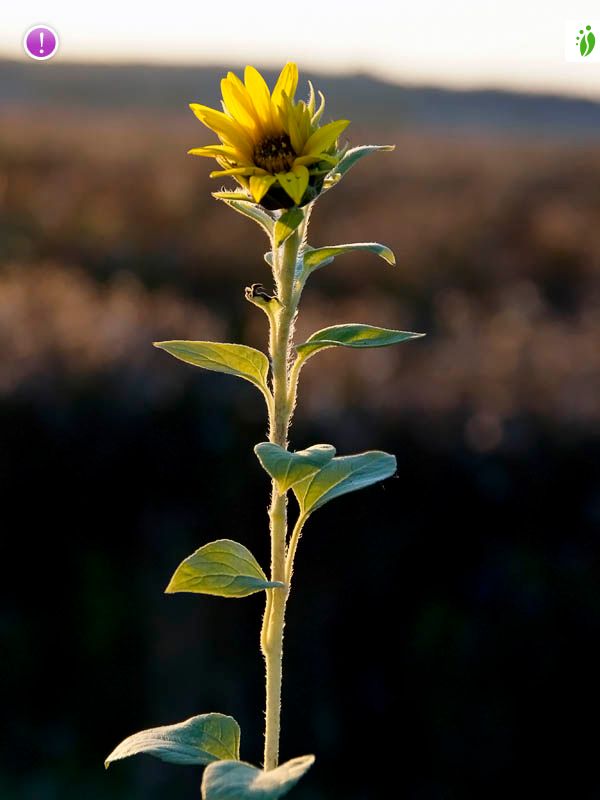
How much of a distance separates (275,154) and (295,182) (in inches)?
2.2

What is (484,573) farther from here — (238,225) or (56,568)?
(238,225)

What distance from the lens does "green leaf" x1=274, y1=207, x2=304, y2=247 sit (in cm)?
84

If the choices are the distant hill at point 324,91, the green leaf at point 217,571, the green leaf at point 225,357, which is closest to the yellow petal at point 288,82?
the green leaf at point 225,357

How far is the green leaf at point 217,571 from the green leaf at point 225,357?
0.14 meters

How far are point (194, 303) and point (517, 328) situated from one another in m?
1.67

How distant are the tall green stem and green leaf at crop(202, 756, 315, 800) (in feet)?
0.26

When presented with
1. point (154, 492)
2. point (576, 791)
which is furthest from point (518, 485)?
point (154, 492)

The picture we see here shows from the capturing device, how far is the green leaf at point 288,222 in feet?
2.74

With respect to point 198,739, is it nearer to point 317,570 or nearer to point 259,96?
point 259,96

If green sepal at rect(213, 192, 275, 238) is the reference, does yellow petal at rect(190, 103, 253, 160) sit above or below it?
above

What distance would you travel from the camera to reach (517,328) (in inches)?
195

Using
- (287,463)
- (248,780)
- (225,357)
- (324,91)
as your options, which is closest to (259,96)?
(225,357)

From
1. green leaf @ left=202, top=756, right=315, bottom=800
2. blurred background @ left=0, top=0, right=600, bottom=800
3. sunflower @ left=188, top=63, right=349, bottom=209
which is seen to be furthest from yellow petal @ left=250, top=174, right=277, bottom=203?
blurred background @ left=0, top=0, right=600, bottom=800

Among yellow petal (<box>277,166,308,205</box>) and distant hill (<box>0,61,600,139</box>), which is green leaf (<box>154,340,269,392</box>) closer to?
yellow petal (<box>277,166,308,205</box>)
